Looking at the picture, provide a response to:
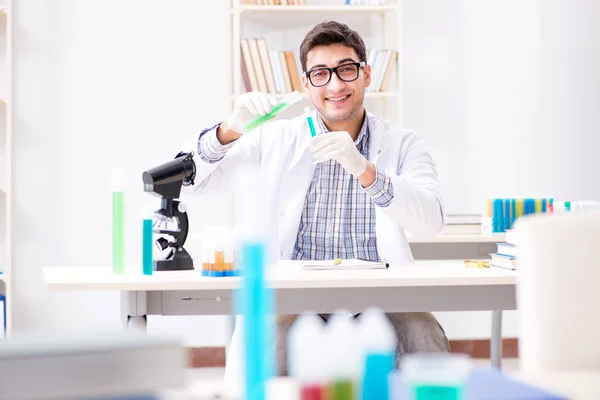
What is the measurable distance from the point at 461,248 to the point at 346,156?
140cm

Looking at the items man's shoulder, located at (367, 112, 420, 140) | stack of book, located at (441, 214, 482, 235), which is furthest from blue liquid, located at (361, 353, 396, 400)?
stack of book, located at (441, 214, 482, 235)

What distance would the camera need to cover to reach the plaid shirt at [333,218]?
8.20 ft

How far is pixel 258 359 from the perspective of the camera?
655 mm

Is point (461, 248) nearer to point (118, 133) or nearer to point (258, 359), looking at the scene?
point (118, 133)

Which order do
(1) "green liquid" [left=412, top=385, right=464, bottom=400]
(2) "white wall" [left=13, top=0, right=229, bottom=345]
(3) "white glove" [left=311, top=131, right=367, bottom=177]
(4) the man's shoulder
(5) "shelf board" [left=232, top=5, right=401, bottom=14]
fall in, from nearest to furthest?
(1) "green liquid" [left=412, top=385, right=464, bottom=400]
(3) "white glove" [left=311, top=131, right=367, bottom=177]
(4) the man's shoulder
(5) "shelf board" [left=232, top=5, right=401, bottom=14]
(2) "white wall" [left=13, top=0, right=229, bottom=345]

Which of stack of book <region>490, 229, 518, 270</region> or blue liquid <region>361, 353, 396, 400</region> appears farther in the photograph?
stack of book <region>490, 229, 518, 270</region>

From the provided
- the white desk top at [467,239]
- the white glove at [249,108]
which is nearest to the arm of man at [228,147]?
the white glove at [249,108]

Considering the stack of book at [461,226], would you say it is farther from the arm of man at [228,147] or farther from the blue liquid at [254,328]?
the blue liquid at [254,328]

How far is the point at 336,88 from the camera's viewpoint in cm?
262

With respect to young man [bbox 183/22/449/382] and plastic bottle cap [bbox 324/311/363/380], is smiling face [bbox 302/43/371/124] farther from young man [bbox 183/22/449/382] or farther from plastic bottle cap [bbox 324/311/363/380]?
plastic bottle cap [bbox 324/311/363/380]

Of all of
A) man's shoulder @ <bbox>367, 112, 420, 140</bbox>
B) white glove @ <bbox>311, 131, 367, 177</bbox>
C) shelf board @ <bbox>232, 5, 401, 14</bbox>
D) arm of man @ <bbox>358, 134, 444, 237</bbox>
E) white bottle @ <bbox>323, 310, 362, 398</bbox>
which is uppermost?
shelf board @ <bbox>232, 5, 401, 14</bbox>

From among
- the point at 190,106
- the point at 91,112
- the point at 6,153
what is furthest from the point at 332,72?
the point at 6,153

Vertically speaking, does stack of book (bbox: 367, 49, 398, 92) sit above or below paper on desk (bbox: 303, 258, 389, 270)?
above

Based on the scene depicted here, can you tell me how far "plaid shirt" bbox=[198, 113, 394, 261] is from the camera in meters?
2.50
